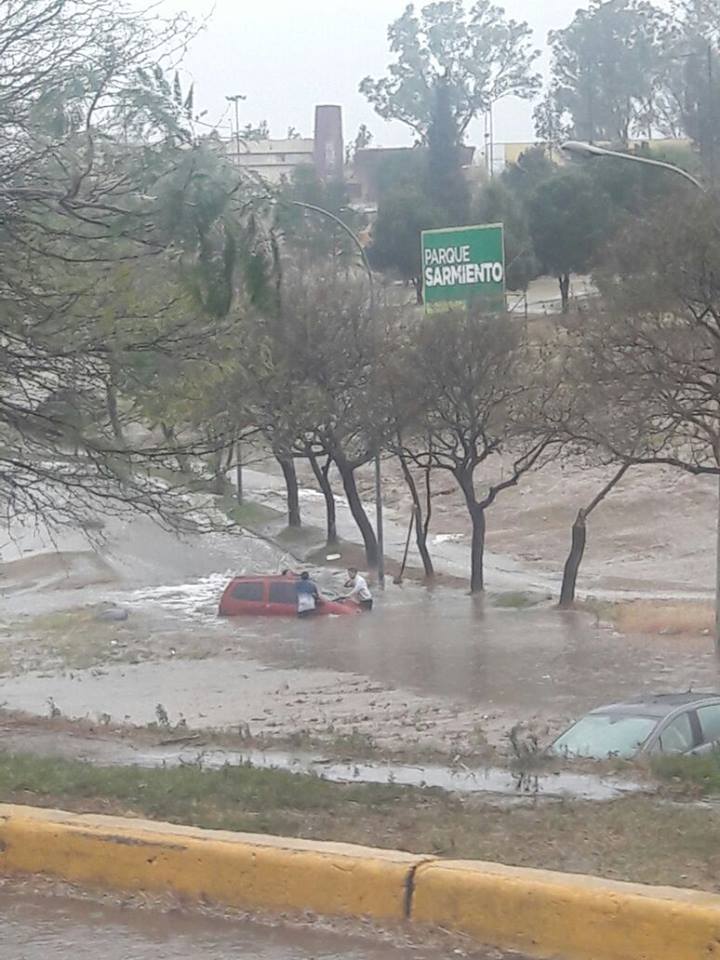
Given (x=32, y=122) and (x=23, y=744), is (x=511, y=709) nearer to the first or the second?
(x=23, y=744)

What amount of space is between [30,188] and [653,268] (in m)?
17.5

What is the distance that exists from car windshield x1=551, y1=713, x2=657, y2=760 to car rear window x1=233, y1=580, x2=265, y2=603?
19.6m

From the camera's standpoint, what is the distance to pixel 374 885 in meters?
5.54

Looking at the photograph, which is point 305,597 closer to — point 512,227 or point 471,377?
point 471,377

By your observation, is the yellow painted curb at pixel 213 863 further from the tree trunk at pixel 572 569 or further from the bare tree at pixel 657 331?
the tree trunk at pixel 572 569

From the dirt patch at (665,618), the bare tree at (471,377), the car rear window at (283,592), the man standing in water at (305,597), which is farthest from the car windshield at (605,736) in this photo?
the bare tree at (471,377)

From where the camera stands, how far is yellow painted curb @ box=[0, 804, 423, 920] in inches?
219

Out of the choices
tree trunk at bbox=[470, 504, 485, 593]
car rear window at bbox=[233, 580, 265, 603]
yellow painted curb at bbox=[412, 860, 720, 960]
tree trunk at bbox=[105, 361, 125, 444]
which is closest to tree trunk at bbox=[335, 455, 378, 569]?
tree trunk at bbox=[470, 504, 485, 593]

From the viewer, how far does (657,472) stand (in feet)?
176

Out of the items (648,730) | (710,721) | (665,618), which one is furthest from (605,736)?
(665,618)

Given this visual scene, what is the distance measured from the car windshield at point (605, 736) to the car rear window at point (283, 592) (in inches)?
752

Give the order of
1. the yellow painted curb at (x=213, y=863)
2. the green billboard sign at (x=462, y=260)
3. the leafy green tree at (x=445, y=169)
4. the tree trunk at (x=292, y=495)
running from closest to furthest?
the yellow painted curb at (x=213, y=863) < the green billboard sign at (x=462, y=260) < the tree trunk at (x=292, y=495) < the leafy green tree at (x=445, y=169)

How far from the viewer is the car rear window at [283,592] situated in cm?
3166

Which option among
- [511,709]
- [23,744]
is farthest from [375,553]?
[23,744]
